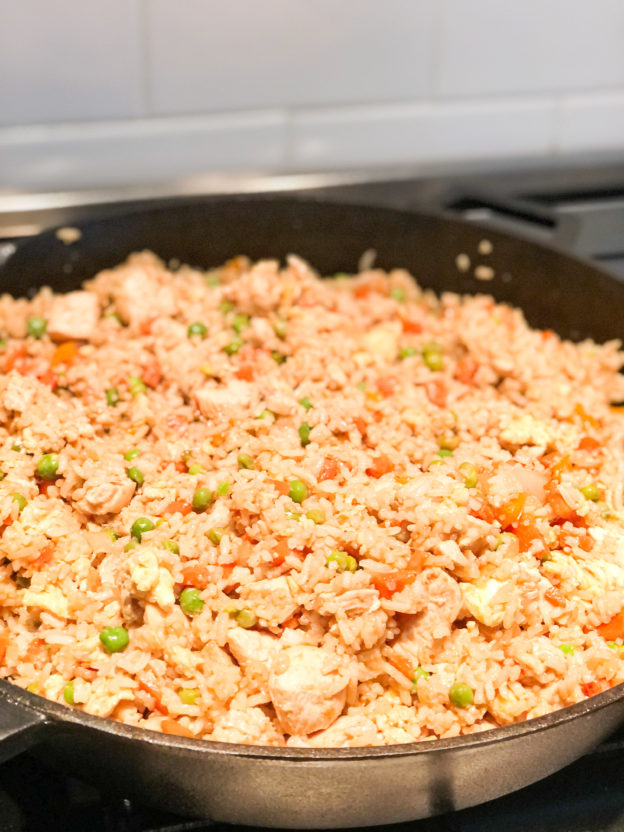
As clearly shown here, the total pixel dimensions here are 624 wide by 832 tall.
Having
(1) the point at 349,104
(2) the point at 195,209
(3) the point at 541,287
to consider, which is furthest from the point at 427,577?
(1) the point at 349,104

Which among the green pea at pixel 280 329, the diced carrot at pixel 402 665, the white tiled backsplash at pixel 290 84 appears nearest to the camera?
the diced carrot at pixel 402 665

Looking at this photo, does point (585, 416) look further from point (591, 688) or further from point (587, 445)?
point (591, 688)

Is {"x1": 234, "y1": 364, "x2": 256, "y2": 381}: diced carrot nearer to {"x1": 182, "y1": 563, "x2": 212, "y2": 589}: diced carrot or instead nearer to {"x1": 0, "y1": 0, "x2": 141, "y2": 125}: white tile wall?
{"x1": 182, "y1": 563, "x2": 212, "y2": 589}: diced carrot

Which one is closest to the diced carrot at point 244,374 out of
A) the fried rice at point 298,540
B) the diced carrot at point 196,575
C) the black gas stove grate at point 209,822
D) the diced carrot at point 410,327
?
the fried rice at point 298,540

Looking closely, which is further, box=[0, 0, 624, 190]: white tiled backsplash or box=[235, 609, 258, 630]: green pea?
box=[0, 0, 624, 190]: white tiled backsplash

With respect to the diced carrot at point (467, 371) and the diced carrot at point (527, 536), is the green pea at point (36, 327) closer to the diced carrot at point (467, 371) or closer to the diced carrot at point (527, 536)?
the diced carrot at point (467, 371)

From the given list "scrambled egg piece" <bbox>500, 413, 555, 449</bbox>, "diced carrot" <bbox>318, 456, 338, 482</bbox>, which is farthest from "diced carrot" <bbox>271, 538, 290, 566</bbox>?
"scrambled egg piece" <bbox>500, 413, 555, 449</bbox>

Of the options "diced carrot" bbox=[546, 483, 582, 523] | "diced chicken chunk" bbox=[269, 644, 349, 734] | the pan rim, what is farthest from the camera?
"diced carrot" bbox=[546, 483, 582, 523]
